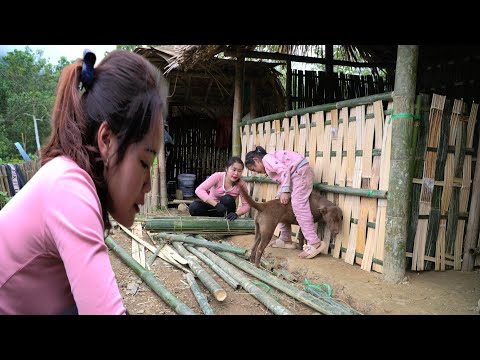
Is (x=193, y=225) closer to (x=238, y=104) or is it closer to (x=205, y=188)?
(x=205, y=188)

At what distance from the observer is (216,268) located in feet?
15.3

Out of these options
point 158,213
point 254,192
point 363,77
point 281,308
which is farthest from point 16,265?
point 363,77

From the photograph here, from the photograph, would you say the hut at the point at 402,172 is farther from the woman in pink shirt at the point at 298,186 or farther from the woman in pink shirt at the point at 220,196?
the woman in pink shirt at the point at 220,196

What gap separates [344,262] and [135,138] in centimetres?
470

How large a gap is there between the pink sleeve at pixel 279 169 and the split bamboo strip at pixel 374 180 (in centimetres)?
127

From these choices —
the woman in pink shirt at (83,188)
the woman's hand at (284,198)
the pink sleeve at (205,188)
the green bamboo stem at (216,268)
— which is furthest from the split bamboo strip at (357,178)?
the woman in pink shirt at (83,188)

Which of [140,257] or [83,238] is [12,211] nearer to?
[83,238]

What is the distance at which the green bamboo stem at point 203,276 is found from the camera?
11.9 ft

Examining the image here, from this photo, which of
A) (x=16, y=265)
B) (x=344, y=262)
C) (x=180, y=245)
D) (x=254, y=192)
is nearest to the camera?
(x=16, y=265)

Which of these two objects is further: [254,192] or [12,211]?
[254,192]

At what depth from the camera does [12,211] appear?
2.92ft

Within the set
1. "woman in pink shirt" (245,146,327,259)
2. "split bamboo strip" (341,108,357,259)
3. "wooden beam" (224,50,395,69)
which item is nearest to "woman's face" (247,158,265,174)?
"woman in pink shirt" (245,146,327,259)

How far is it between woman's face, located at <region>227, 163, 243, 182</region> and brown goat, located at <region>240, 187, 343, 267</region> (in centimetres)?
142

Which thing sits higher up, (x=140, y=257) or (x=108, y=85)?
(x=108, y=85)
